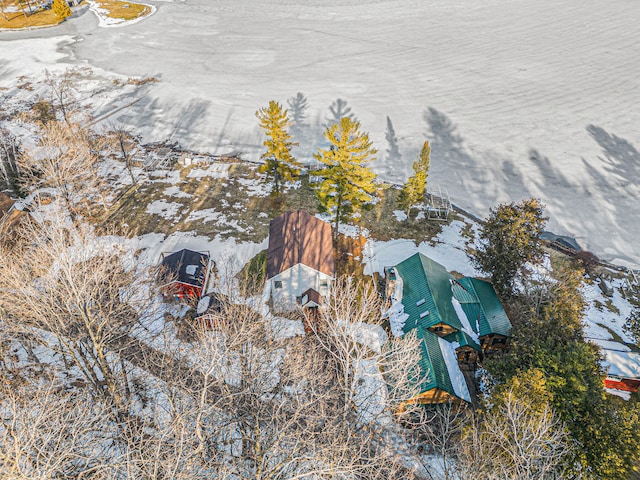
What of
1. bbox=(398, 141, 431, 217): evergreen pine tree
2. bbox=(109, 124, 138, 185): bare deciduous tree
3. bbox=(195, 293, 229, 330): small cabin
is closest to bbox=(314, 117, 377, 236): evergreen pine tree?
bbox=(398, 141, 431, 217): evergreen pine tree

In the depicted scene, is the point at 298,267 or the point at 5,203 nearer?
the point at 298,267

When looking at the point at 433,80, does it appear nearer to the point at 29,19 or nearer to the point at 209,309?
the point at 209,309

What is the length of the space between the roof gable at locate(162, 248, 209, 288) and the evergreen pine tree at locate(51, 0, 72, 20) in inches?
3431

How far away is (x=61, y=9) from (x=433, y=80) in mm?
84222

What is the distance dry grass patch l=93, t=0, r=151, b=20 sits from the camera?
8819 centimetres

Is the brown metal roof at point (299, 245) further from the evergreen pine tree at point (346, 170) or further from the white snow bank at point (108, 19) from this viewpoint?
the white snow bank at point (108, 19)

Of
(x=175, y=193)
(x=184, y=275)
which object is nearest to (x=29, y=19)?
(x=175, y=193)

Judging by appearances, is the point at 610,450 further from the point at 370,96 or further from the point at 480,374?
the point at 370,96

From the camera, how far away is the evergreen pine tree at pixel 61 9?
3253 inches

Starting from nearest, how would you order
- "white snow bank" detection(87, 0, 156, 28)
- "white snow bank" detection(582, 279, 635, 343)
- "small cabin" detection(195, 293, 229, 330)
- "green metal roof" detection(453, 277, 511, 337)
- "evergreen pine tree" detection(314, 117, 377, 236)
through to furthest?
"small cabin" detection(195, 293, 229, 330)
"green metal roof" detection(453, 277, 511, 337)
"white snow bank" detection(582, 279, 635, 343)
"evergreen pine tree" detection(314, 117, 377, 236)
"white snow bank" detection(87, 0, 156, 28)

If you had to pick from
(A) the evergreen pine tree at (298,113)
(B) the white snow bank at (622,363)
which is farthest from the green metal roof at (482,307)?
(A) the evergreen pine tree at (298,113)

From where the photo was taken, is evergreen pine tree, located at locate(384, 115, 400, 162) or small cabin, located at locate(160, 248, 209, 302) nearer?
small cabin, located at locate(160, 248, 209, 302)

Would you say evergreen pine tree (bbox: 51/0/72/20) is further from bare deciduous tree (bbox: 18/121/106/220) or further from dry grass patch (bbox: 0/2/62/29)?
bare deciduous tree (bbox: 18/121/106/220)

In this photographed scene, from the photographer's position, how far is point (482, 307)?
2825cm
